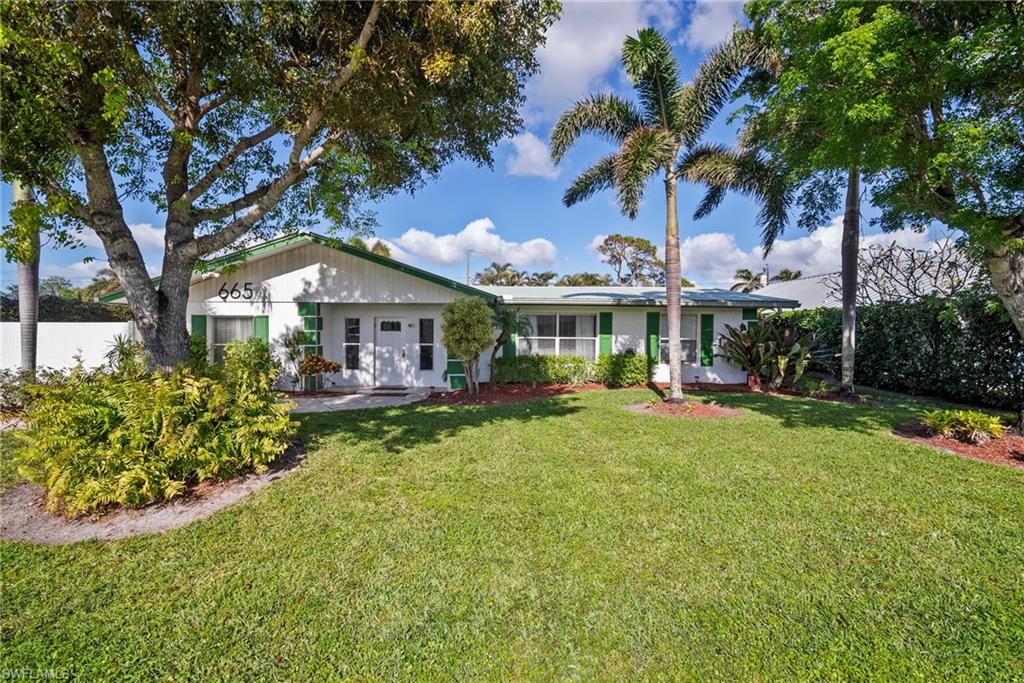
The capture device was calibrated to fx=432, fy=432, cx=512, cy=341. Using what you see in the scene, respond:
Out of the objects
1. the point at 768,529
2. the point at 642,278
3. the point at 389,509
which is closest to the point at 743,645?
the point at 768,529

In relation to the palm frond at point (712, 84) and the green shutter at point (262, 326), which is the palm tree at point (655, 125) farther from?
the green shutter at point (262, 326)

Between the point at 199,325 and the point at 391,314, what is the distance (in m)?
4.95

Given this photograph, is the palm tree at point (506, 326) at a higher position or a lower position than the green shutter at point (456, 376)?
higher

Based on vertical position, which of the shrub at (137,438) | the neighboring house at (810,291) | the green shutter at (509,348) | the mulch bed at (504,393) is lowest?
the mulch bed at (504,393)

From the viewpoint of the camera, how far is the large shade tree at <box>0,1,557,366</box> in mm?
4605

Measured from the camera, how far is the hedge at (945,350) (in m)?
8.91

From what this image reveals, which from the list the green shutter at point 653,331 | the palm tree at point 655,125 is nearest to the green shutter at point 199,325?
the palm tree at point 655,125

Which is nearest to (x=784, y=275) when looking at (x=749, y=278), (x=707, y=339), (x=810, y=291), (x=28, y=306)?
(x=749, y=278)

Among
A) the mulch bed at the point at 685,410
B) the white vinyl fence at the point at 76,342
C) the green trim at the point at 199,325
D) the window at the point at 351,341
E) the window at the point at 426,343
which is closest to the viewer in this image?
the mulch bed at the point at 685,410

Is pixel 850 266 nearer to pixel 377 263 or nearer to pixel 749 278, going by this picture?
pixel 377 263

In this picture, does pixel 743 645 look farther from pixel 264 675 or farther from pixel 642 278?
pixel 642 278

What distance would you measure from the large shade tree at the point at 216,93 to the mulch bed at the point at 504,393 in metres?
5.32

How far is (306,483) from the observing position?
4.85m

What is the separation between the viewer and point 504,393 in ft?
36.0
